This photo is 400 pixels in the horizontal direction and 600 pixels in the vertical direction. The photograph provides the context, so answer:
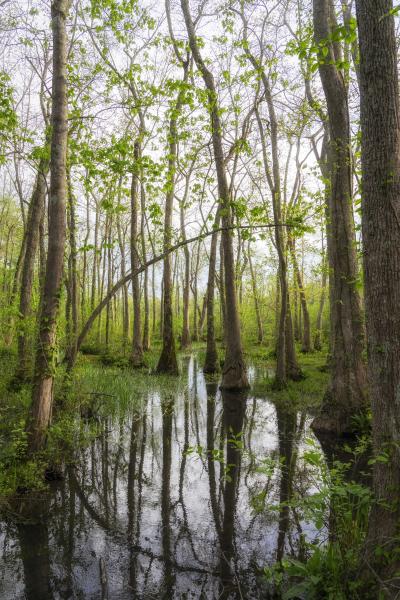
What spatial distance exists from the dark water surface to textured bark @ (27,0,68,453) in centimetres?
103

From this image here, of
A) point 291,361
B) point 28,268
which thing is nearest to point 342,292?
point 291,361

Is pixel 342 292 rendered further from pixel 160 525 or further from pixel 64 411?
pixel 64 411

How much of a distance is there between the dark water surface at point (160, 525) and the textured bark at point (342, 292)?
981mm

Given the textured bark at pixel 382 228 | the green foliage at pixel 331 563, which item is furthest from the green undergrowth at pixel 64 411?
the textured bark at pixel 382 228

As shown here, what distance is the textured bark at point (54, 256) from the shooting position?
5.66m

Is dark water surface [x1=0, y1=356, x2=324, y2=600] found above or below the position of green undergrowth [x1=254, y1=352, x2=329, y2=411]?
below

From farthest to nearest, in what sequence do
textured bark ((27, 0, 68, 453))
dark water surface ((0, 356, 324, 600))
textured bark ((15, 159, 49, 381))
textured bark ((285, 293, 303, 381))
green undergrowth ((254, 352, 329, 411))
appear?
1. textured bark ((285, 293, 303, 381))
2. textured bark ((15, 159, 49, 381))
3. green undergrowth ((254, 352, 329, 411))
4. textured bark ((27, 0, 68, 453))
5. dark water surface ((0, 356, 324, 600))

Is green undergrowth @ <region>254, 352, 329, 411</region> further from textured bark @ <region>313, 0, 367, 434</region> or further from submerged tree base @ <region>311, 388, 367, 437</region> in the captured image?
textured bark @ <region>313, 0, 367, 434</region>

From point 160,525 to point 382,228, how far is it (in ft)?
12.6

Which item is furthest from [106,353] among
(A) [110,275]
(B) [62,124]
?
(B) [62,124]

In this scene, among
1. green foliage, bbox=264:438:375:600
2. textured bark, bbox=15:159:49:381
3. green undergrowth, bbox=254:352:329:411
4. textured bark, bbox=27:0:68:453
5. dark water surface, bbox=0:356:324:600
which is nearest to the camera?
green foliage, bbox=264:438:375:600

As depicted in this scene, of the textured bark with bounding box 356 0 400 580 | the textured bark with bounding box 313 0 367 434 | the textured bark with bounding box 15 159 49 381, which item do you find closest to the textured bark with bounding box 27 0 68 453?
the textured bark with bounding box 356 0 400 580

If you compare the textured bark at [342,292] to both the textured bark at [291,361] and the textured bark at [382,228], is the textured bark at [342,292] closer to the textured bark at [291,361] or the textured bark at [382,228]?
the textured bark at [382,228]

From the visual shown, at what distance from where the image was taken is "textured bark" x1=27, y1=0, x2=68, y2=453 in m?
5.66
